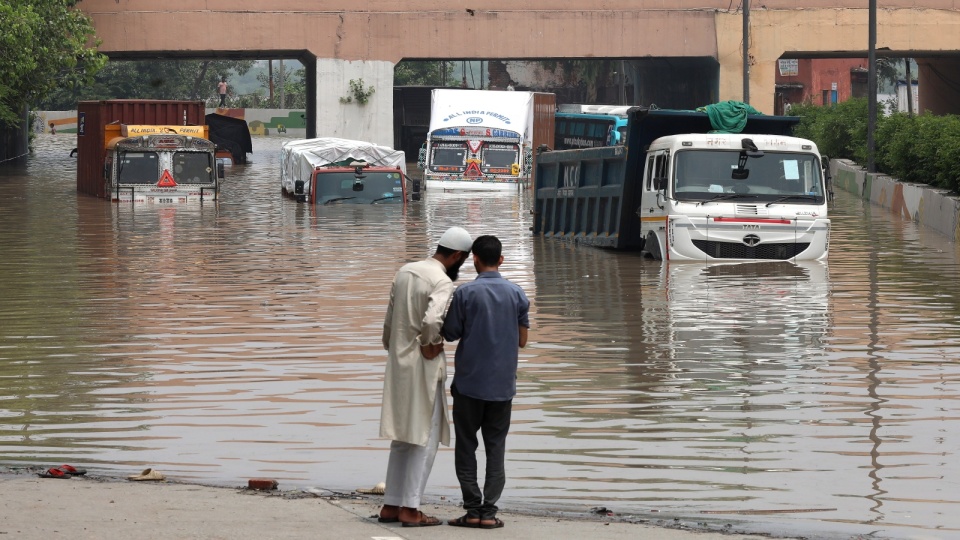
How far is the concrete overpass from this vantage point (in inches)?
2174

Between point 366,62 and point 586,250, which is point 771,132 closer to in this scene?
point 586,250

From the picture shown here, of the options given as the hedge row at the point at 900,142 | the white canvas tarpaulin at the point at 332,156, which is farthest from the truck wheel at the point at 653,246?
the white canvas tarpaulin at the point at 332,156

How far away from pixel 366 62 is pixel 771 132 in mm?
33921

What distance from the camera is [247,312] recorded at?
57.6ft

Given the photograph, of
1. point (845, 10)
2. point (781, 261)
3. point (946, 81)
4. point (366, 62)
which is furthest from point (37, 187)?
point (946, 81)

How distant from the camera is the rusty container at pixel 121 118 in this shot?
147 ft

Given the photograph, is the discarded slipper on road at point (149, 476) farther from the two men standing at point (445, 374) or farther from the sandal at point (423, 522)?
the sandal at point (423, 522)

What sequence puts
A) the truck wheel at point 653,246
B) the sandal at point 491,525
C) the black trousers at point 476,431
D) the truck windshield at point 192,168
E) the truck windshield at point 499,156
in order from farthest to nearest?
the truck windshield at point 499,156 < the truck windshield at point 192,168 < the truck wheel at point 653,246 < the black trousers at point 476,431 < the sandal at point 491,525

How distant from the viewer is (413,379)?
8039 mm

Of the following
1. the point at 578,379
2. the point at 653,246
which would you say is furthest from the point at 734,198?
the point at 578,379

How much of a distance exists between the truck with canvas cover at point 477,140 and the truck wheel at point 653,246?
74.3 ft

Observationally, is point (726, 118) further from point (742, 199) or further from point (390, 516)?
point (390, 516)

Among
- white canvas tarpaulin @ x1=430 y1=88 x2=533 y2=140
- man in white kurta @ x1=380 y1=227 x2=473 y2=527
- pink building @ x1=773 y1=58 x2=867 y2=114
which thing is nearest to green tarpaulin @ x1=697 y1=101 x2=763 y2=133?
man in white kurta @ x1=380 y1=227 x2=473 y2=527

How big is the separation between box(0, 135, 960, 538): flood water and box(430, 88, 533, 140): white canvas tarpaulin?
2084 cm
